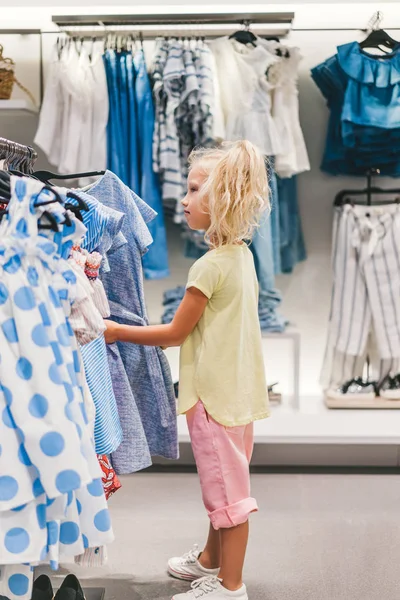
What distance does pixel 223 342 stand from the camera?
195 centimetres

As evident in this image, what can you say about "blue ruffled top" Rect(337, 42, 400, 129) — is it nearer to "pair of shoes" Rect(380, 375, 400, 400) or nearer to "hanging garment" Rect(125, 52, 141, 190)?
"hanging garment" Rect(125, 52, 141, 190)

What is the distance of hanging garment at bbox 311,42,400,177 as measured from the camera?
3143 millimetres

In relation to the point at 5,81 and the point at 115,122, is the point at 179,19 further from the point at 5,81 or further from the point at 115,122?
the point at 5,81

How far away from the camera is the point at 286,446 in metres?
3.23

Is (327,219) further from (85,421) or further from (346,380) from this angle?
(85,421)

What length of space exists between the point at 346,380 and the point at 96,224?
2130 mm

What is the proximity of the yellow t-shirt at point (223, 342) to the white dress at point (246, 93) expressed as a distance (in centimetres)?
131

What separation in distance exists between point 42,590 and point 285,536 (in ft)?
3.47

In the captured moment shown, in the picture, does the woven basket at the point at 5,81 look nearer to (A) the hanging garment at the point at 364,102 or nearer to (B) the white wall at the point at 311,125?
(B) the white wall at the point at 311,125

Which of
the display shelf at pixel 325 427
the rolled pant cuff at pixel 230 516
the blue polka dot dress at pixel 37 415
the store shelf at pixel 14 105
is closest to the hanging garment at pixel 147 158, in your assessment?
the store shelf at pixel 14 105

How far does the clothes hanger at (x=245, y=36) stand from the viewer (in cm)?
318

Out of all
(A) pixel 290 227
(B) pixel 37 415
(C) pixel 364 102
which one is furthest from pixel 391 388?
(B) pixel 37 415

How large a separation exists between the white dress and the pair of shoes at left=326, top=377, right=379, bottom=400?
3.72 ft

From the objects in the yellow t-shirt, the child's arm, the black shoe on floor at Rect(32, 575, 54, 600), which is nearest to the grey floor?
the black shoe on floor at Rect(32, 575, 54, 600)
